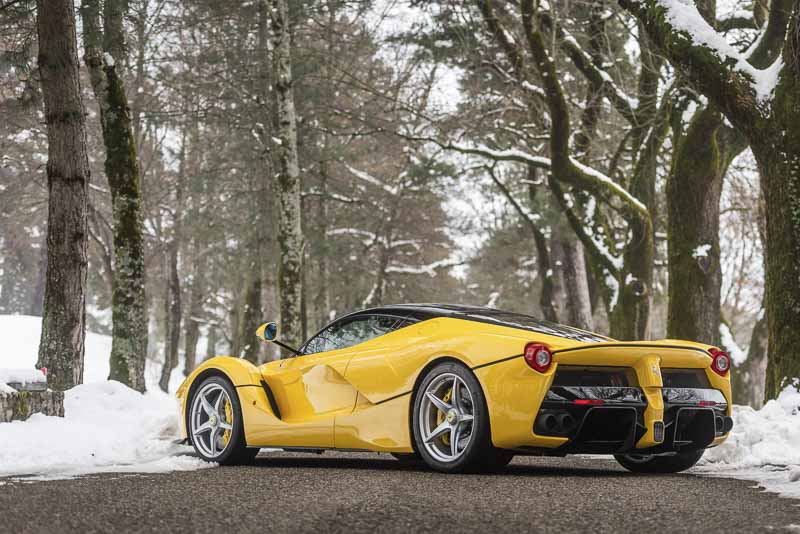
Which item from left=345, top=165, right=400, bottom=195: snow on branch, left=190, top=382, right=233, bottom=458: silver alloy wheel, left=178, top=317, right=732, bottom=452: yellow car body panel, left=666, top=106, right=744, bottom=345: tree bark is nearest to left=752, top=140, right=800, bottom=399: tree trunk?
left=178, top=317, right=732, bottom=452: yellow car body panel

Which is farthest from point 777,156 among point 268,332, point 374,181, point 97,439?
point 374,181

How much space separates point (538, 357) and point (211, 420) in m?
3.07

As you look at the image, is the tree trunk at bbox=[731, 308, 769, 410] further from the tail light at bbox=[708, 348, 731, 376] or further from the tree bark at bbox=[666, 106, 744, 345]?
the tail light at bbox=[708, 348, 731, 376]

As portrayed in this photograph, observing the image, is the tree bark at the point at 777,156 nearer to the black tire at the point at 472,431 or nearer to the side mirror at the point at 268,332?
the black tire at the point at 472,431

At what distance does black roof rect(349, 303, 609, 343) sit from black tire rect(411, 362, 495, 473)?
0.53 meters

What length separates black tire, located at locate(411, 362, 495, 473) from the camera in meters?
5.63

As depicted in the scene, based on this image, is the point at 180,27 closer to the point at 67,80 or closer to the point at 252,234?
the point at 67,80

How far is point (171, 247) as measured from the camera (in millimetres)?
28188

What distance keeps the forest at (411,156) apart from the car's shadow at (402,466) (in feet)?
8.82

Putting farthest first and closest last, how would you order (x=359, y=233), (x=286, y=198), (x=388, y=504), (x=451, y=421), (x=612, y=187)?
(x=359, y=233) < (x=286, y=198) < (x=612, y=187) < (x=451, y=421) < (x=388, y=504)

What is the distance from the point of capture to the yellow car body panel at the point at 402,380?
5559 millimetres

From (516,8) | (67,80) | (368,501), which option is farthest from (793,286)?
(516,8)

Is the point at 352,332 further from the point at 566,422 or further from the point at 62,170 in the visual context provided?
the point at 62,170

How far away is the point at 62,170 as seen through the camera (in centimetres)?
1022
